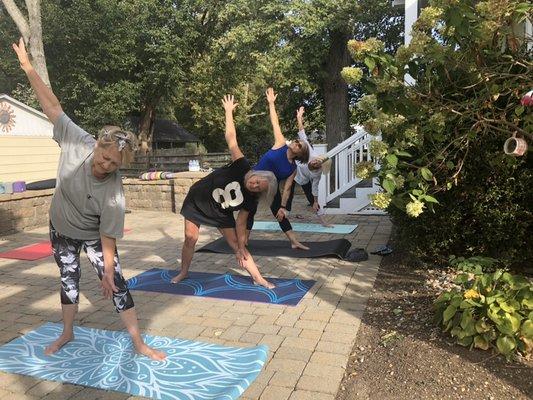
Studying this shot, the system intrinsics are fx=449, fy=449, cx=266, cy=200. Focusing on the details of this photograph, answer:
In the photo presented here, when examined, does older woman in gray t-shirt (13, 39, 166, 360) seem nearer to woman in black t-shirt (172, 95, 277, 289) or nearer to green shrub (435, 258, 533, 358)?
woman in black t-shirt (172, 95, 277, 289)

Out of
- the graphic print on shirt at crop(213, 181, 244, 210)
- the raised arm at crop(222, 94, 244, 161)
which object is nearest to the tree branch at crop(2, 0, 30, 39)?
the raised arm at crop(222, 94, 244, 161)

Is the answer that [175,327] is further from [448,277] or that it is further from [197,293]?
[448,277]

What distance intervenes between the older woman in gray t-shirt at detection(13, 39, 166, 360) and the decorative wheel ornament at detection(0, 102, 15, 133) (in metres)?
8.47

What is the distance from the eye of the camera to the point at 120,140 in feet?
9.28

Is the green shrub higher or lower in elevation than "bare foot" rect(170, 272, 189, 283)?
higher

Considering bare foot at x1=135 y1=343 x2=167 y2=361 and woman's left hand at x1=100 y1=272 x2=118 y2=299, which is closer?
woman's left hand at x1=100 y1=272 x2=118 y2=299

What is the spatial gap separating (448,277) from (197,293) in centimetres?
254

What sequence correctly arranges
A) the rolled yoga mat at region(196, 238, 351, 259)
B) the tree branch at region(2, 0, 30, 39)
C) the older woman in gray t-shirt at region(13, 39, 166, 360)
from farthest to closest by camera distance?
1. the tree branch at region(2, 0, 30, 39)
2. the rolled yoga mat at region(196, 238, 351, 259)
3. the older woman in gray t-shirt at region(13, 39, 166, 360)

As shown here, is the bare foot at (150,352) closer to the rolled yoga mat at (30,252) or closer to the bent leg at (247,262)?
the bent leg at (247,262)

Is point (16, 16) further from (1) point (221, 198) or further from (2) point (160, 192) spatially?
(1) point (221, 198)

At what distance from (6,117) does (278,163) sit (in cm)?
792

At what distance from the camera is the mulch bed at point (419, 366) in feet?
8.57

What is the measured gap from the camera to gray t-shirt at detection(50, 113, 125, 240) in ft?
9.53

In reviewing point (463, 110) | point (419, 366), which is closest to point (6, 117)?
point (463, 110)
